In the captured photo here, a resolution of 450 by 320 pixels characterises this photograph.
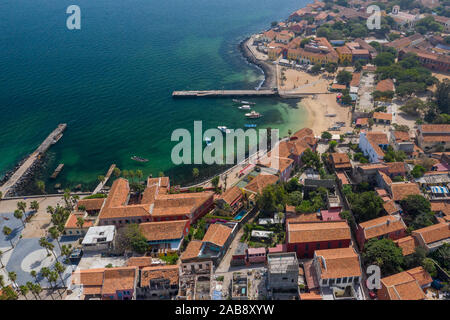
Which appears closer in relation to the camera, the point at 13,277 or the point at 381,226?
the point at 13,277

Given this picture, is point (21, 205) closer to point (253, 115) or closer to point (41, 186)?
point (41, 186)

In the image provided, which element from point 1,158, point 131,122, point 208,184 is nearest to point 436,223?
point 208,184

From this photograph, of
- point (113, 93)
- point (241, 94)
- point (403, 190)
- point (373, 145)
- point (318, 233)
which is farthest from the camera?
point (113, 93)

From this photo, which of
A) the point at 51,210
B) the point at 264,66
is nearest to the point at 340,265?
the point at 51,210

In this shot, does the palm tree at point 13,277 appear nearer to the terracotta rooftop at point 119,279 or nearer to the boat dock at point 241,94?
the terracotta rooftop at point 119,279

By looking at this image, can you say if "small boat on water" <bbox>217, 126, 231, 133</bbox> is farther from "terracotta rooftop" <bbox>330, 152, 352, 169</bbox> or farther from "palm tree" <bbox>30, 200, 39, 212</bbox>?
"palm tree" <bbox>30, 200, 39, 212</bbox>

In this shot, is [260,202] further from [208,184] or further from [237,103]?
[237,103]
